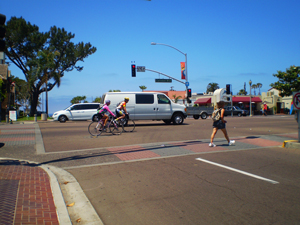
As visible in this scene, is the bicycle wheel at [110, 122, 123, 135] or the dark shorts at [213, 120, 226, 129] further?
the bicycle wheel at [110, 122, 123, 135]

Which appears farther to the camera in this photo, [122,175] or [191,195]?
[122,175]

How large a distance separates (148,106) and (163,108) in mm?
1137

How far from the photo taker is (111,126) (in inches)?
Result: 503

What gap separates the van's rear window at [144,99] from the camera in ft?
59.3

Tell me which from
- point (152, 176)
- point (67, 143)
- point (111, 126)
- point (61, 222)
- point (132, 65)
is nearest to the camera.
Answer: point (61, 222)

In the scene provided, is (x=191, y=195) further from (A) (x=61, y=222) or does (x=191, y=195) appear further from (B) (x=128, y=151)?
(B) (x=128, y=151)

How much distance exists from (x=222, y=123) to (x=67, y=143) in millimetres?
6054

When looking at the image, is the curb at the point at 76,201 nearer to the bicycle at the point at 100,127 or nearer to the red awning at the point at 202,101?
the bicycle at the point at 100,127

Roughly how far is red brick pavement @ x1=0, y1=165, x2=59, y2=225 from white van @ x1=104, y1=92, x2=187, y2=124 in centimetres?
1180

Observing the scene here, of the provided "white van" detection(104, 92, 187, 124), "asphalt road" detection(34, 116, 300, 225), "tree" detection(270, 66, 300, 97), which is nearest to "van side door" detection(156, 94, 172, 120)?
"white van" detection(104, 92, 187, 124)

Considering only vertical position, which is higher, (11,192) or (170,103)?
(170,103)

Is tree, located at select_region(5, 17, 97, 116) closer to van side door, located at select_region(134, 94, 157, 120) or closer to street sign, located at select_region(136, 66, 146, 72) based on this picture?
street sign, located at select_region(136, 66, 146, 72)

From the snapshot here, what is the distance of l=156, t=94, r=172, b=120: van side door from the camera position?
18.5m

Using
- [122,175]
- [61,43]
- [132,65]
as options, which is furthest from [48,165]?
[61,43]
